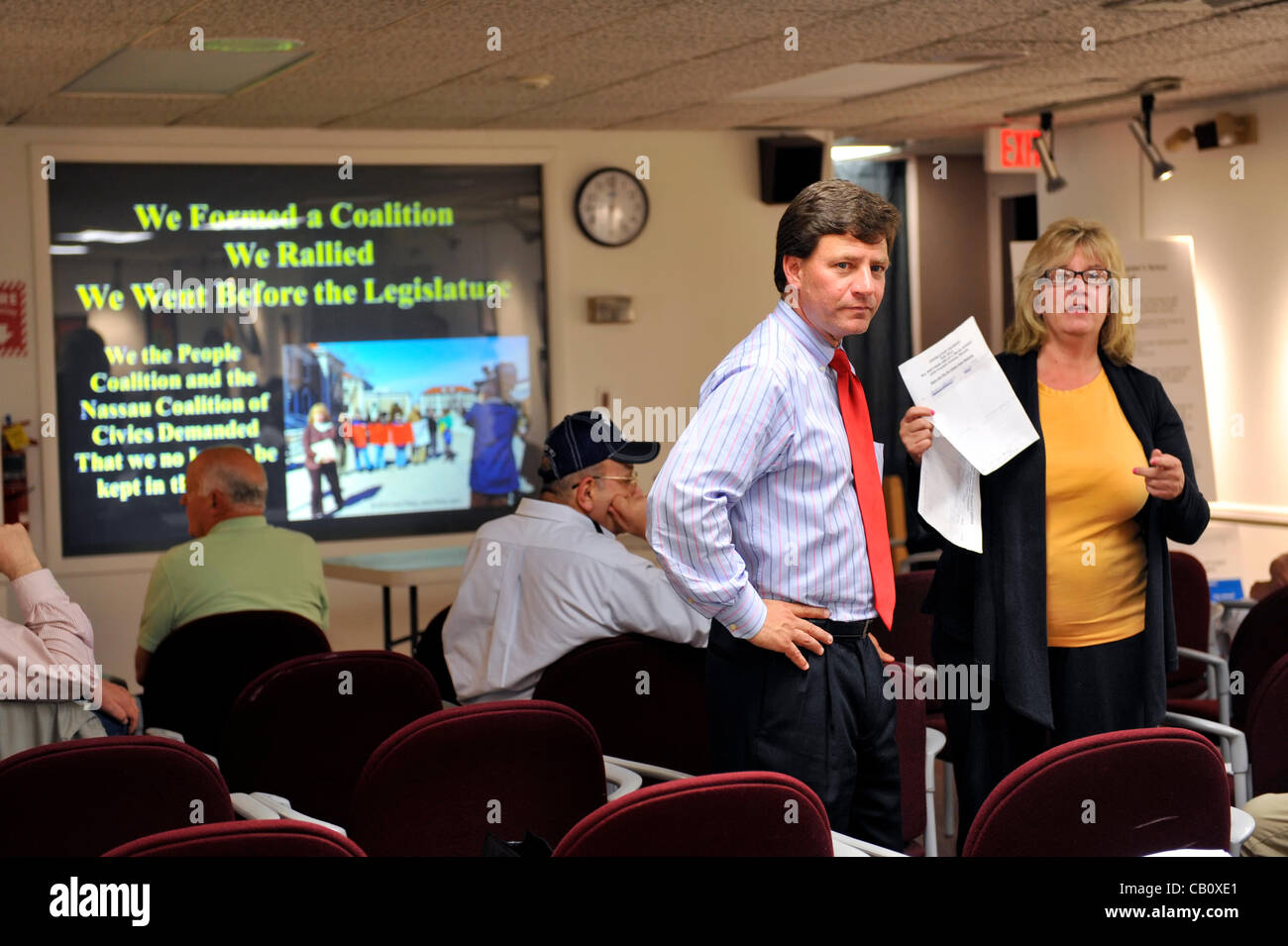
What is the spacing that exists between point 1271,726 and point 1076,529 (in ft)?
1.80

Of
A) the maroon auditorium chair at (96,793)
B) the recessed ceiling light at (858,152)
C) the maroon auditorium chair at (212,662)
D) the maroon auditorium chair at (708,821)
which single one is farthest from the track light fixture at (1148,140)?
the maroon auditorium chair at (96,793)

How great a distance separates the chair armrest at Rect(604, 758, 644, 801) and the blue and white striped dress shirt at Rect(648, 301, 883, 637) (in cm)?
64

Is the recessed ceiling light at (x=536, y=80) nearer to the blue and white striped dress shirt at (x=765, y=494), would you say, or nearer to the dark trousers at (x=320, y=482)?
the dark trousers at (x=320, y=482)

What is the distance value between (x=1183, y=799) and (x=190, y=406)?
5.42m

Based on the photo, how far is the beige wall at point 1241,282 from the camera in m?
6.69

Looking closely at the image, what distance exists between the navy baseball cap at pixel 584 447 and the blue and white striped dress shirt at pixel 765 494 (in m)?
1.27

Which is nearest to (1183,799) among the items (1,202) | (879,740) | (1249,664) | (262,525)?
(879,740)

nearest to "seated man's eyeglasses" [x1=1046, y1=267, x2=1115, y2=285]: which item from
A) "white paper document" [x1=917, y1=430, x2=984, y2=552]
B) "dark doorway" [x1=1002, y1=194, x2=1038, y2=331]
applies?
"white paper document" [x1=917, y1=430, x2=984, y2=552]

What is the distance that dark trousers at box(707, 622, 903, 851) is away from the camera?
236 cm

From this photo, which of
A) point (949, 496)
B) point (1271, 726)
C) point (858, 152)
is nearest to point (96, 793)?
point (949, 496)

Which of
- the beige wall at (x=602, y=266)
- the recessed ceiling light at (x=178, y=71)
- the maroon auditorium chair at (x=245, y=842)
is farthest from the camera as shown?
the beige wall at (x=602, y=266)

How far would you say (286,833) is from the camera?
5.79 ft

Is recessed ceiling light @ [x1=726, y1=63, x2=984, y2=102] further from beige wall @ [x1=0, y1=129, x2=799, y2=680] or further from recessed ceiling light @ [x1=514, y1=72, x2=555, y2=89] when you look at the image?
beige wall @ [x1=0, y1=129, x2=799, y2=680]
